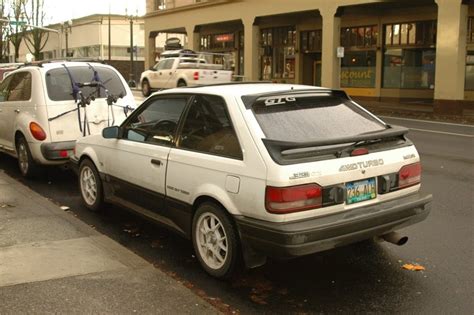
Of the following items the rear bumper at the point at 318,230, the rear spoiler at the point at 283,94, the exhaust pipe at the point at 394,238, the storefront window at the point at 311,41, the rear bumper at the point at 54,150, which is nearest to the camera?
the rear bumper at the point at 318,230

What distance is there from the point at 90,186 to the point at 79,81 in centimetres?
241

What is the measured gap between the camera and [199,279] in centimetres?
479

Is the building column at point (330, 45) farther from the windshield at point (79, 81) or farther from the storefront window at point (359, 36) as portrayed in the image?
the windshield at point (79, 81)

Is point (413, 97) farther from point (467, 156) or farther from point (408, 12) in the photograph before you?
point (467, 156)

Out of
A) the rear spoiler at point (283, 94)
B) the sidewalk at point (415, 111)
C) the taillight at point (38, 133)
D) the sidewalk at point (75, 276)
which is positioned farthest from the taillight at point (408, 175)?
the sidewalk at point (415, 111)

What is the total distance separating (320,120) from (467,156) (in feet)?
25.3

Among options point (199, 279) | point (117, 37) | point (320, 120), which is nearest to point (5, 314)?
point (199, 279)

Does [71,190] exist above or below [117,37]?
below

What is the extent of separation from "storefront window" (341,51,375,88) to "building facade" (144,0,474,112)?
0.17ft

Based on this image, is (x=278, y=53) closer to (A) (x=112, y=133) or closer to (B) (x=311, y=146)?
(A) (x=112, y=133)

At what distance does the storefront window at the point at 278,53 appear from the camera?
34.0 m

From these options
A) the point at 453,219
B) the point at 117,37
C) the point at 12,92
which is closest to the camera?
the point at 453,219

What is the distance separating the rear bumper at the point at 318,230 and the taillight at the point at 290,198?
0.35 ft

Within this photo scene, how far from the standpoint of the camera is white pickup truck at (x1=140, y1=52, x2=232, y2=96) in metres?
26.4
